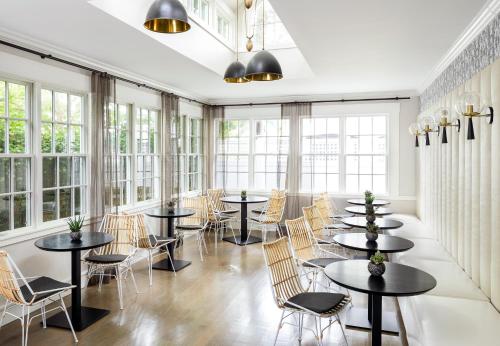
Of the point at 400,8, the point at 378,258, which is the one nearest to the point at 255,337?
the point at 378,258

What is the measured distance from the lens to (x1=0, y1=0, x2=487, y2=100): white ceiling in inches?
136

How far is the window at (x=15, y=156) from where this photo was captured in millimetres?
4109

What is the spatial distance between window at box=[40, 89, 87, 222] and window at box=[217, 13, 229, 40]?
2.52 m

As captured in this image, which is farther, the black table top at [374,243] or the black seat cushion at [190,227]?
the black seat cushion at [190,227]

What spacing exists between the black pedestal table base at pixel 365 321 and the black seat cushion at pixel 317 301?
835 mm

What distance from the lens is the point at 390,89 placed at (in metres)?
7.55

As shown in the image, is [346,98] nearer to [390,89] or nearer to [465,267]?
[390,89]

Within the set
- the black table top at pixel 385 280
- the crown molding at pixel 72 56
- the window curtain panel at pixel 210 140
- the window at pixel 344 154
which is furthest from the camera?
the window curtain panel at pixel 210 140

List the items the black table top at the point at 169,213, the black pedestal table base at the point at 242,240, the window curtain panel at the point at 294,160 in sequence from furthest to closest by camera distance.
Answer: the window curtain panel at the point at 294,160, the black pedestal table base at the point at 242,240, the black table top at the point at 169,213

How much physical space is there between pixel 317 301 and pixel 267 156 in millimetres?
5826

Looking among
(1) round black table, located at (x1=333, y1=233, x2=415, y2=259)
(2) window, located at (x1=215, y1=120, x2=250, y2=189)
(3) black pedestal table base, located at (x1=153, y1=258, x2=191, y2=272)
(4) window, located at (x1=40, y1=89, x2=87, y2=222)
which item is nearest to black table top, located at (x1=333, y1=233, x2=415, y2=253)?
(1) round black table, located at (x1=333, y1=233, x2=415, y2=259)

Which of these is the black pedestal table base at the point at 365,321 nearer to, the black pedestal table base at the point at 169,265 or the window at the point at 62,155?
the black pedestal table base at the point at 169,265

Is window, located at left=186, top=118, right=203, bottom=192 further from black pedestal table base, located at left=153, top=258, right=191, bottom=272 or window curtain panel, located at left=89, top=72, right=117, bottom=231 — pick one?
window curtain panel, located at left=89, top=72, right=117, bottom=231

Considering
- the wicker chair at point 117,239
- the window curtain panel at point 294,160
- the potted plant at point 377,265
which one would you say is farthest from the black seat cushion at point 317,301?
the window curtain panel at point 294,160
